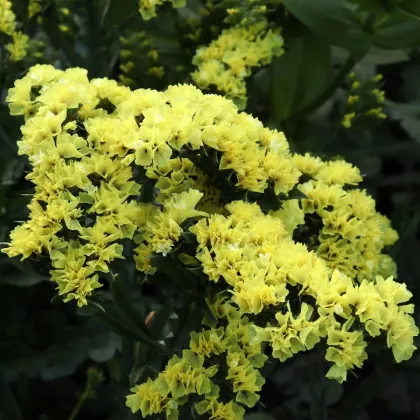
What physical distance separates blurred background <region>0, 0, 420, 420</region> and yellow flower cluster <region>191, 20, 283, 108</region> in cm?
3

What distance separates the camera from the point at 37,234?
24.3 inches

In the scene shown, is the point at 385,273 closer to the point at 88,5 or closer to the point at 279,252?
the point at 279,252

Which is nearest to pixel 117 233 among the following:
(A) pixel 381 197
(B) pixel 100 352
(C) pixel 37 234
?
(C) pixel 37 234

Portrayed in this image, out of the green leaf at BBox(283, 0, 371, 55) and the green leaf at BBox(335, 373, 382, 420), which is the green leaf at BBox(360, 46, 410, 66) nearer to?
the green leaf at BBox(283, 0, 371, 55)

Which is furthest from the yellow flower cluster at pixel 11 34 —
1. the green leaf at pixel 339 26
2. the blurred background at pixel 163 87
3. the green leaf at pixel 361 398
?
the green leaf at pixel 361 398

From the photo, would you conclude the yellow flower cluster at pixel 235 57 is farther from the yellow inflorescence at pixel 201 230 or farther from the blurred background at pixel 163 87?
the yellow inflorescence at pixel 201 230

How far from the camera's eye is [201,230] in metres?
0.61

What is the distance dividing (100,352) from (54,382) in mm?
148

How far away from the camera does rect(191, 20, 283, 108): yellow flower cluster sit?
34.4 inches

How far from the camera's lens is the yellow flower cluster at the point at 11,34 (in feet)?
2.92

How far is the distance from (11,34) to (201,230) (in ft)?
1.48

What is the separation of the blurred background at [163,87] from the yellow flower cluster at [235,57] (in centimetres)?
3

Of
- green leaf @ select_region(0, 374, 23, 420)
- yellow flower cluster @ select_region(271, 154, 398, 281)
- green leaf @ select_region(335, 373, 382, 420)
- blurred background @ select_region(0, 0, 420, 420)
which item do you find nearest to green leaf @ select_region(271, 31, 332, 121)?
blurred background @ select_region(0, 0, 420, 420)

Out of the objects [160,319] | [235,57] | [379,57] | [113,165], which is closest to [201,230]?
[113,165]
